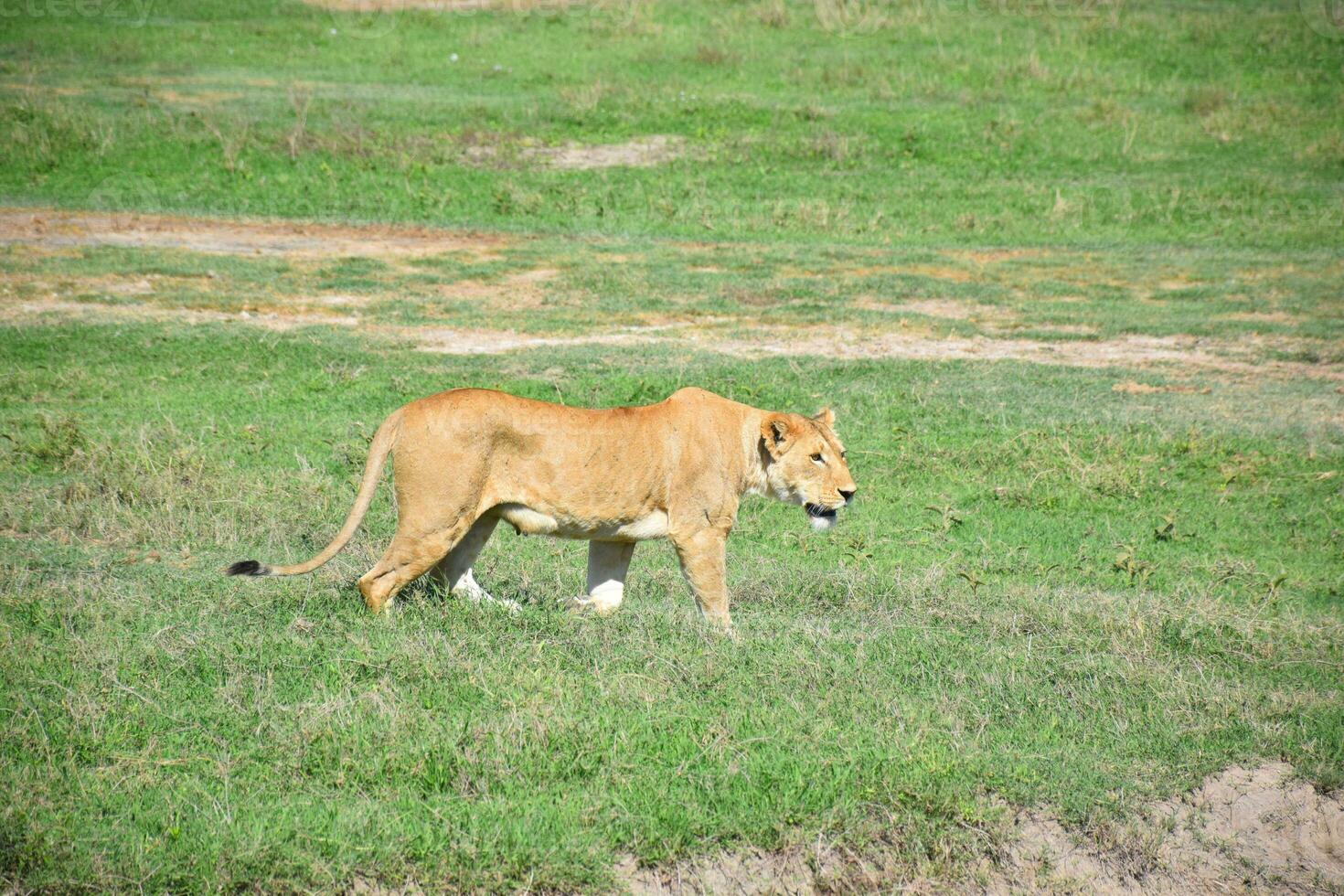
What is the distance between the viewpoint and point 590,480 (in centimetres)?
665

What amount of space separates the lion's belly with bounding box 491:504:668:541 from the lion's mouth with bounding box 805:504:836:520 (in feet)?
2.70

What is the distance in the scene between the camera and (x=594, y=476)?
6.66 metres

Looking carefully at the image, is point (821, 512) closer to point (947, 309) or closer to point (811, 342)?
point (811, 342)

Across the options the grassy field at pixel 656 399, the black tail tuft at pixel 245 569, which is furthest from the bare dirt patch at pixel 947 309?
the black tail tuft at pixel 245 569

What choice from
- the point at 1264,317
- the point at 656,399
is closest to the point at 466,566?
the point at 656,399

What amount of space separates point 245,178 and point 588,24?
11.5m

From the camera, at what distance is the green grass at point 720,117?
59.6 feet

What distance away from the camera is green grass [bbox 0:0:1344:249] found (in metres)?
18.2

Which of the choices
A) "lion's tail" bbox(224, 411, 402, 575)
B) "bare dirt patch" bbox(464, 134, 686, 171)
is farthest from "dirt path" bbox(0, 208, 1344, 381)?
"lion's tail" bbox(224, 411, 402, 575)

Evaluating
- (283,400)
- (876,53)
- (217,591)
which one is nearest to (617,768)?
(217,591)

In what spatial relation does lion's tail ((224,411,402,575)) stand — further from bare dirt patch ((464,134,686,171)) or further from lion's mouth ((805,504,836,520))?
bare dirt patch ((464,134,686,171))

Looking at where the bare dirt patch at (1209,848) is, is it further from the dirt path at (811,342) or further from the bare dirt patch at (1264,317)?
the bare dirt patch at (1264,317)

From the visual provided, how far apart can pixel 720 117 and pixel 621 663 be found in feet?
55.0

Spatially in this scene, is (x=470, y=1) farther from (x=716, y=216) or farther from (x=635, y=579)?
(x=635, y=579)
